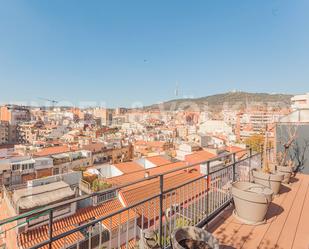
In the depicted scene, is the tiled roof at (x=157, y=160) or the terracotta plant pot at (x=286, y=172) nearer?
the terracotta plant pot at (x=286, y=172)

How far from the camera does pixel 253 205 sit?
2742 millimetres

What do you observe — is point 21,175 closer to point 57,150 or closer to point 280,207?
point 57,150

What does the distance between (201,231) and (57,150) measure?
31768 mm

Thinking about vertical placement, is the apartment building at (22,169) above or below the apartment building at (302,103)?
below

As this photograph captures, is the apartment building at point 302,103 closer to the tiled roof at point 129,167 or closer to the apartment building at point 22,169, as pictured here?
the tiled roof at point 129,167

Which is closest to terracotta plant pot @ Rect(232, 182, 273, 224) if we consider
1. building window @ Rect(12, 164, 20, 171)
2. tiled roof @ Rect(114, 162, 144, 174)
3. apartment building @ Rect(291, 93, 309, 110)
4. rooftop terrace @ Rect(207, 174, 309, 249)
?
rooftop terrace @ Rect(207, 174, 309, 249)

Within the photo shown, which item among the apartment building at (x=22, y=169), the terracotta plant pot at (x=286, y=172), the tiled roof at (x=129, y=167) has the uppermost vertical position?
the terracotta plant pot at (x=286, y=172)

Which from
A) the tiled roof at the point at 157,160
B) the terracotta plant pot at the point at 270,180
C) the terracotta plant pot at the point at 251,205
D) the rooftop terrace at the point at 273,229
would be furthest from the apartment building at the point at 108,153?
the terracotta plant pot at the point at 251,205

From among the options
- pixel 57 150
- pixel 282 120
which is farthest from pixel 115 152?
pixel 282 120

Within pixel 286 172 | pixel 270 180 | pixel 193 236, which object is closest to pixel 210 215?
pixel 193 236

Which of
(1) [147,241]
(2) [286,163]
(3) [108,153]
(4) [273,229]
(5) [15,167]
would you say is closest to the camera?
(1) [147,241]

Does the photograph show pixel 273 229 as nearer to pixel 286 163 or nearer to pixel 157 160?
pixel 286 163

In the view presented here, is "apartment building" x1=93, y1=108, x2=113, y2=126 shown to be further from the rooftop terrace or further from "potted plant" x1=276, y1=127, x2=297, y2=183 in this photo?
the rooftop terrace

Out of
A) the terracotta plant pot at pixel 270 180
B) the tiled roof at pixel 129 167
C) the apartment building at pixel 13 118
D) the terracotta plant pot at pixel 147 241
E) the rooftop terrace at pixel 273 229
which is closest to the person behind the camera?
the terracotta plant pot at pixel 147 241
